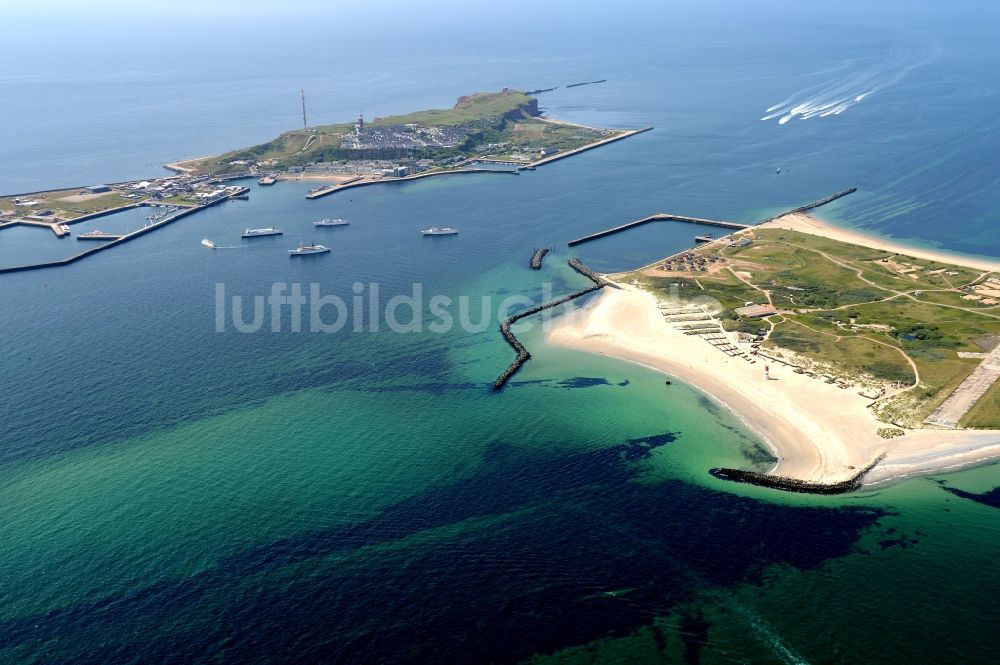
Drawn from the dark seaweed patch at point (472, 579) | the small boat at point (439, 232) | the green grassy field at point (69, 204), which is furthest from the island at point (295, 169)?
the dark seaweed patch at point (472, 579)

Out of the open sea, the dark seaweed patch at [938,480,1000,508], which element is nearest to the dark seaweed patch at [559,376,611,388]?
the open sea

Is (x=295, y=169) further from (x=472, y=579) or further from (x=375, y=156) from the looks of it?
(x=472, y=579)

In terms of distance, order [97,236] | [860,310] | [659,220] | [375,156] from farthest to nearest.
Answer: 1. [375,156]
2. [659,220]
3. [97,236]
4. [860,310]

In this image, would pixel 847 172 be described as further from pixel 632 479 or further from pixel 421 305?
pixel 632 479

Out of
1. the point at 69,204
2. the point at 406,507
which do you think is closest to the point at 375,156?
the point at 69,204

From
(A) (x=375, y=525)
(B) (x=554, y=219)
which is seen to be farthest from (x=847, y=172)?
(A) (x=375, y=525)

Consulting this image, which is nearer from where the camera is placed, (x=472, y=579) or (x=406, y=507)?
(x=472, y=579)

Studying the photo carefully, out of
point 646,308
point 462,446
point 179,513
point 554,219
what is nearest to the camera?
point 179,513

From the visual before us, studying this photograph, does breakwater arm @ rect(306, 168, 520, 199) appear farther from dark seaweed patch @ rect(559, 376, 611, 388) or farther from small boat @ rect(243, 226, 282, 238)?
dark seaweed patch @ rect(559, 376, 611, 388)
